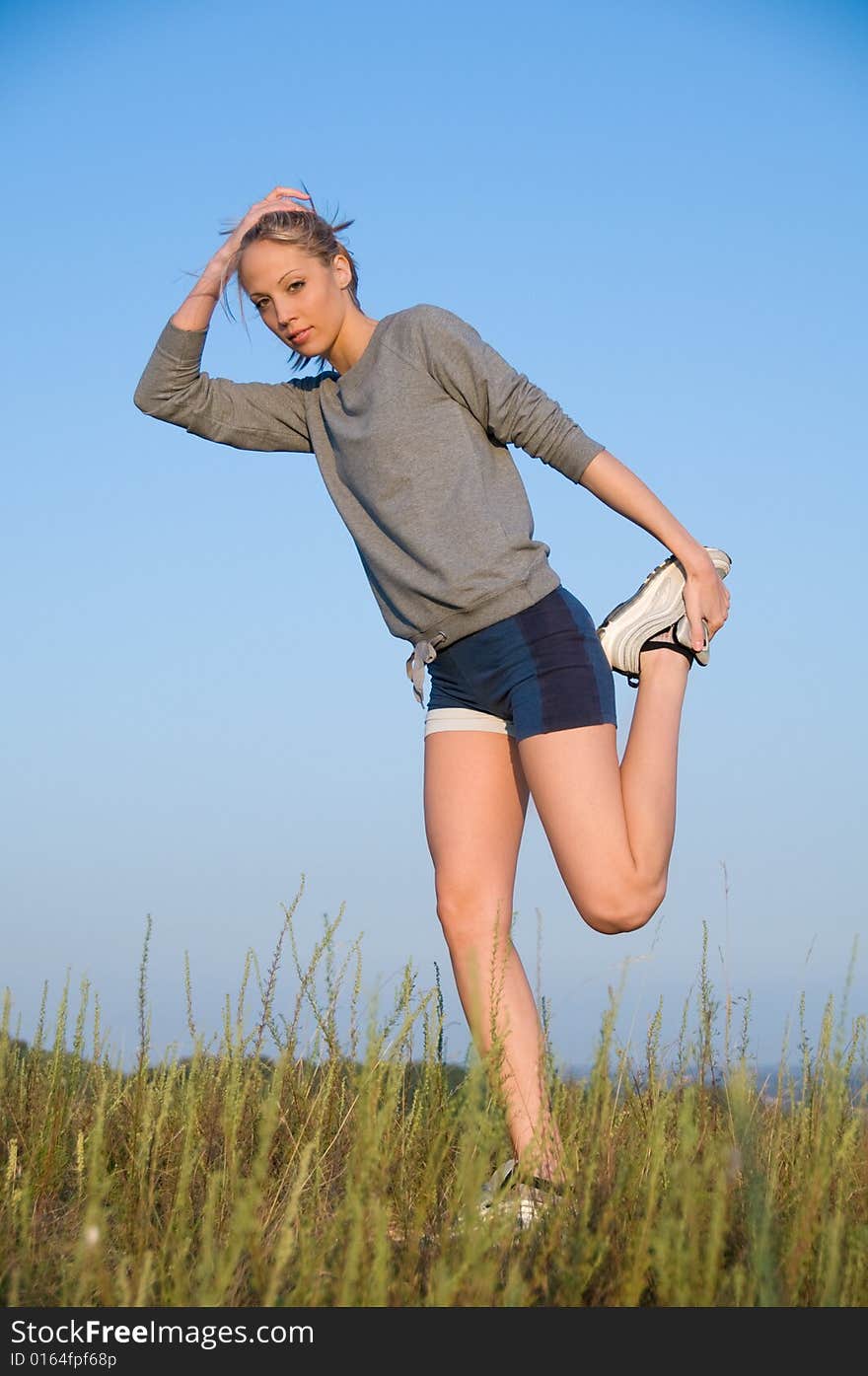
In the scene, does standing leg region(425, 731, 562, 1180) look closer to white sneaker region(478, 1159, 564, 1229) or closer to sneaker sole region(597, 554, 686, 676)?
white sneaker region(478, 1159, 564, 1229)

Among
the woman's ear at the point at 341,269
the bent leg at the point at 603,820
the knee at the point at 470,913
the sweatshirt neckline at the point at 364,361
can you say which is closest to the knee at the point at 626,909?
the bent leg at the point at 603,820

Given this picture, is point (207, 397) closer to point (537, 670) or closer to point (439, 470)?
point (439, 470)

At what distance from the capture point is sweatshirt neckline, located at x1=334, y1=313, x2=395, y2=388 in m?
3.71

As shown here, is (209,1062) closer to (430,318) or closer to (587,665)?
(587,665)

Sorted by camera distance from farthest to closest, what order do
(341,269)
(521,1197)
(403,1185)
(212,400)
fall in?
1. (212,400)
2. (341,269)
3. (403,1185)
4. (521,1197)

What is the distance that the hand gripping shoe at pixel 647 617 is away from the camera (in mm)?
3668

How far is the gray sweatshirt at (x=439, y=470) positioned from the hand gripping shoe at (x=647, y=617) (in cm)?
29

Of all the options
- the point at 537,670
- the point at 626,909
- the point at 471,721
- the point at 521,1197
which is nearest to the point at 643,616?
the point at 537,670

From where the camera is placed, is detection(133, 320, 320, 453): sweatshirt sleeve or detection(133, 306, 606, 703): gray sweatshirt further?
detection(133, 320, 320, 453): sweatshirt sleeve

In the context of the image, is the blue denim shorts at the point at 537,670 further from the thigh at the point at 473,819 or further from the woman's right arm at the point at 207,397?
the woman's right arm at the point at 207,397

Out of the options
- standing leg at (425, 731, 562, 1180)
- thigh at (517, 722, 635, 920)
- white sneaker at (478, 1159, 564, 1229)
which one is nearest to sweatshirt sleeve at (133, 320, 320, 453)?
standing leg at (425, 731, 562, 1180)

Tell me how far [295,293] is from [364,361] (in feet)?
0.90

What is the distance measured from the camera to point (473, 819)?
139 inches
